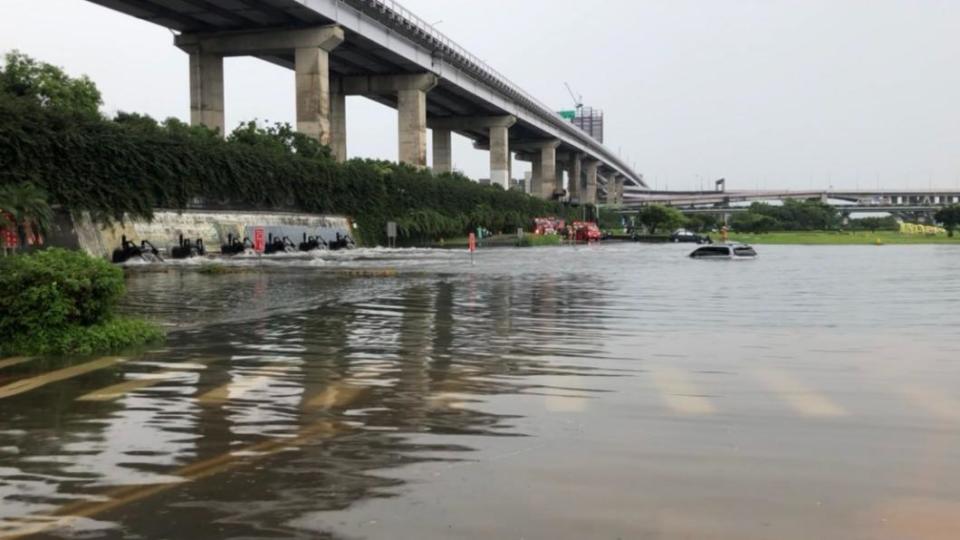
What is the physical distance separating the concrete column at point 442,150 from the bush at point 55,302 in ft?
319

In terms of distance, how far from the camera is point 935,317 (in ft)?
51.8

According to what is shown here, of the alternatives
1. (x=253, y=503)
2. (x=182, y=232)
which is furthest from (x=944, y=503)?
(x=182, y=232)

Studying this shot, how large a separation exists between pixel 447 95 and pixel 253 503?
91210mm

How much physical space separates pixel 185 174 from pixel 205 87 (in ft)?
85.9

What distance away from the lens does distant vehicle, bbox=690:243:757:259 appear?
44.8 m

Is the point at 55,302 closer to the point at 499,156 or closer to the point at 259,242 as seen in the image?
the point at 259,242

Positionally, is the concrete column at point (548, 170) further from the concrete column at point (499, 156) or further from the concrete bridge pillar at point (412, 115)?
the concrete bridge pillar at point (412, 115)

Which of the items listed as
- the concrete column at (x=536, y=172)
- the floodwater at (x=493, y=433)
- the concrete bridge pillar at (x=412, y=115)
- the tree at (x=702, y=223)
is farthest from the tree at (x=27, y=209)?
the concrete column at (x=536, y=172)

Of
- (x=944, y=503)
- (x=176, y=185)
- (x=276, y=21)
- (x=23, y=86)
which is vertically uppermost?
(x=276, y=21)

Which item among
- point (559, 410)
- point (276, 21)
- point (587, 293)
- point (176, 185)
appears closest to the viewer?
point (559, 410)

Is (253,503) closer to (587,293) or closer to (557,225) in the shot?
(587,293)

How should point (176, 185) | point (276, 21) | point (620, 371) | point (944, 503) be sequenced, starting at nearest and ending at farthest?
1. point (944, 503)
2. point (620, 371)
3. point (176, 185)
4. point (276, 21)

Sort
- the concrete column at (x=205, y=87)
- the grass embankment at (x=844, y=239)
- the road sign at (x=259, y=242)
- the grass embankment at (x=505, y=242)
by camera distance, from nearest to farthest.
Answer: the road sign at (x=259, y=242)
the concrete column at (x=205, y=87)
the grass embankment at (x=505, y=242)
the grass embankment at (x=844, y=239)

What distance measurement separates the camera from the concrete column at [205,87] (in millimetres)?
63750
